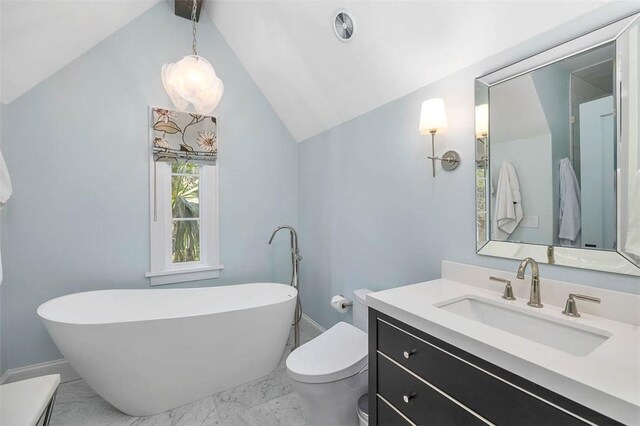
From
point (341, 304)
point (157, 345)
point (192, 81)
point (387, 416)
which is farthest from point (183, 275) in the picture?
point (387, 416)

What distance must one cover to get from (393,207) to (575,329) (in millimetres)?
1134

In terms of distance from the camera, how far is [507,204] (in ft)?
4.50

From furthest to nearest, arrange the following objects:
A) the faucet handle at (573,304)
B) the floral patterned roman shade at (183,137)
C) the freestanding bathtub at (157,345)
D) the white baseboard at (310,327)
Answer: the white baseboard at (310,327) → the floral patterned roman shade at (183,137) → the freestanding bathtub at (157,345) → the faucet handle at (573,304)

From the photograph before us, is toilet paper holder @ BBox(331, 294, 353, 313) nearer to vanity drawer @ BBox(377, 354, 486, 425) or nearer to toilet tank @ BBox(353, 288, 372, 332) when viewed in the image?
toilet tank @ BBox(353, 288, 372, 332)

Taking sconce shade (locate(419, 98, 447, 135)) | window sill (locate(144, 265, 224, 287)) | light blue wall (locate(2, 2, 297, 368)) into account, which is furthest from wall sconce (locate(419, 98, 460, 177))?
window sill (locate(144, 265, 224, 287))

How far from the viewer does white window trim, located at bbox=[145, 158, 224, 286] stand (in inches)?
99.8

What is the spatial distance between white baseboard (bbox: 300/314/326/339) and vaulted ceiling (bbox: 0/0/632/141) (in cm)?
189

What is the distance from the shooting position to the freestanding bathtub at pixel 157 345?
1.66 metres

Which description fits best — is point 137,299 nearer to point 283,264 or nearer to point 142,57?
point 283,264

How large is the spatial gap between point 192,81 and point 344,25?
1091 mm

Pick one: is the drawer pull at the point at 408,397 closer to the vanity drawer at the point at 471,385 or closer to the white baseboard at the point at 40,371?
the vanity drawer at the point at 471,385

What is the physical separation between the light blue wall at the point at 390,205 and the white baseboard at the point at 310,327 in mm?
72

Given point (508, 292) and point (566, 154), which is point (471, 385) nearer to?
point (508, 292)

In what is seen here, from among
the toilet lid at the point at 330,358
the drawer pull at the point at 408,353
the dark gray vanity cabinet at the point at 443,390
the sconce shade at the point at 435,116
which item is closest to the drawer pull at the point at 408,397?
the dark gray vanity cabinet at the point at 443,390
